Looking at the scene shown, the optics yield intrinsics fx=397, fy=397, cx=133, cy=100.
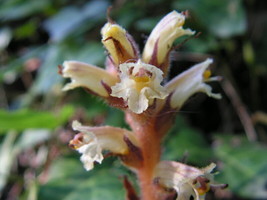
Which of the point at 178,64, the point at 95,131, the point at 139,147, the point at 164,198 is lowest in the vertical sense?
the point at 178,64

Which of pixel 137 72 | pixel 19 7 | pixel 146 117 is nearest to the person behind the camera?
pixel 137 72

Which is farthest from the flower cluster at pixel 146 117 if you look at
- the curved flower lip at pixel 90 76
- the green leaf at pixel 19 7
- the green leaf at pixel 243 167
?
the green leaf at pixel 19 7

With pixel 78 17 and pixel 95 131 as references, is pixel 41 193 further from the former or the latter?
pixel 78 17

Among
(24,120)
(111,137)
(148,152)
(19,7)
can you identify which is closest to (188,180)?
(148,152)

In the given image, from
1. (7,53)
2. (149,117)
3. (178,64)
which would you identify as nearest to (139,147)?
(149,117)

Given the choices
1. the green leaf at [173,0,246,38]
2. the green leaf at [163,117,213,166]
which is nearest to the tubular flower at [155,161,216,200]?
the green leaf at [163,117,213,166]

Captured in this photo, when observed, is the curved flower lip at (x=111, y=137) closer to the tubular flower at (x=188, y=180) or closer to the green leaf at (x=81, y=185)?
the tubular flower at (x=188, y=180)

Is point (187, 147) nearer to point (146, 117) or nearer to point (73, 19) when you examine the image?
point (146, 117)
